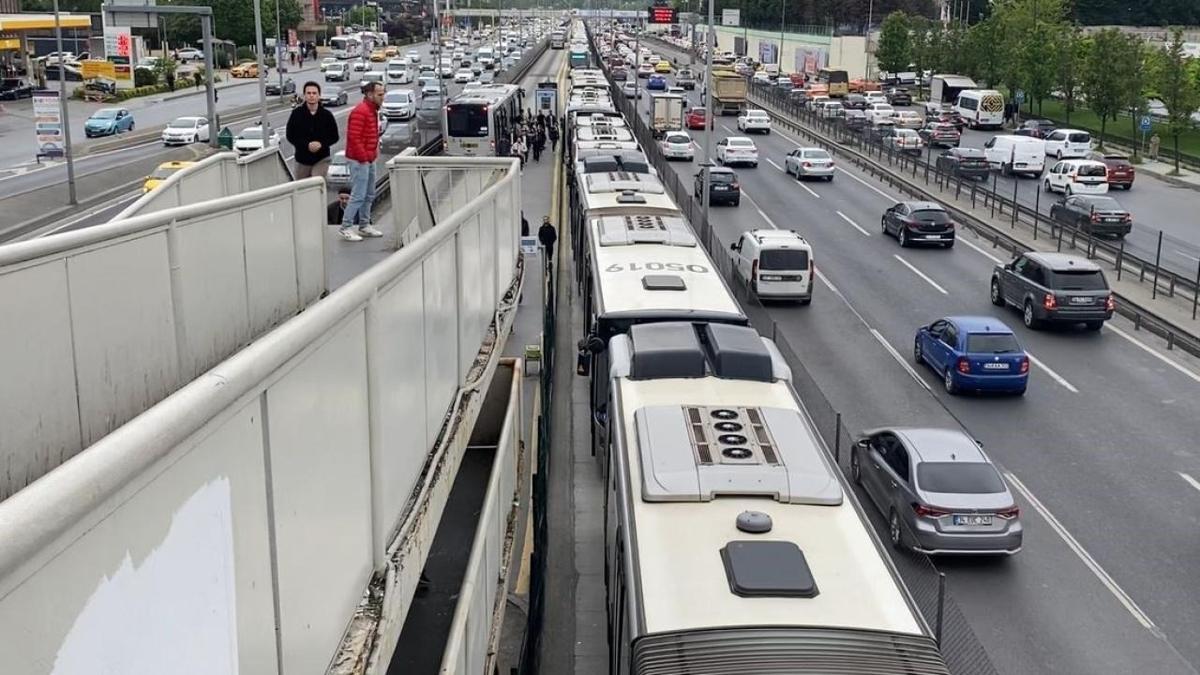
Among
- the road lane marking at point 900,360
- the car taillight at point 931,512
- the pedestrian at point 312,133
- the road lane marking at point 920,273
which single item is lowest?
the road lane marking at point 900,360

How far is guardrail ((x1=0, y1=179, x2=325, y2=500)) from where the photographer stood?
5.57 m

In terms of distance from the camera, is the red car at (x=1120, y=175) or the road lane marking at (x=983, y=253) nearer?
the road lane marking at (x=983, y=253)

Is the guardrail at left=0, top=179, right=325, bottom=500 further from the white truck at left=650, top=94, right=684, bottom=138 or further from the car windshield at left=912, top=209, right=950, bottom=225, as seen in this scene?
the white truck at left=650, top=94, right=684, bottom=138

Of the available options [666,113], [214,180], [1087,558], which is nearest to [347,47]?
[666,113]

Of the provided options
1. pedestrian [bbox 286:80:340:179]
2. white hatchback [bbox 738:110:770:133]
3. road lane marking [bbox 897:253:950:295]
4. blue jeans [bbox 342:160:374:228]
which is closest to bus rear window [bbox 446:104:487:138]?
road lane marking [bbox 897:253:950:295]

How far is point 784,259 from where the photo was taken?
95.3ft

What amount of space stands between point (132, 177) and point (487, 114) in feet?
50.1

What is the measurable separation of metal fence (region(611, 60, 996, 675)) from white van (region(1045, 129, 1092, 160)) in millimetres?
28630

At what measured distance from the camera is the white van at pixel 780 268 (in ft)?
95.0

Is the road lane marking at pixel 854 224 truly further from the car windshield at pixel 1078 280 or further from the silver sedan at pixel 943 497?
the silver sedan at pixel 943 497

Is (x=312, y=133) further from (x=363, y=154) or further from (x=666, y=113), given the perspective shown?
(x=666, y=113)

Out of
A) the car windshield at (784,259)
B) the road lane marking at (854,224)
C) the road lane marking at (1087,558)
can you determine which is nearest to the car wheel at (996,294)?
the car windshield at (784,259)

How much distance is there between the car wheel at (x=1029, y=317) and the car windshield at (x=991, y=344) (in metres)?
5.77

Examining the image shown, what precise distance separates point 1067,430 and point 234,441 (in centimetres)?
1946
